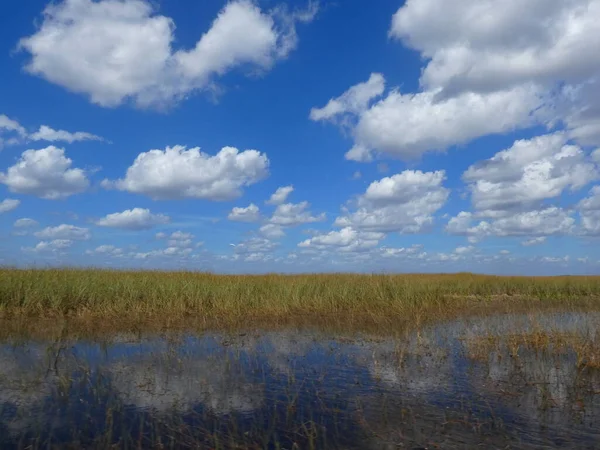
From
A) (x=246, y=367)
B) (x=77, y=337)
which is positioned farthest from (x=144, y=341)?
(x=246, y=367)

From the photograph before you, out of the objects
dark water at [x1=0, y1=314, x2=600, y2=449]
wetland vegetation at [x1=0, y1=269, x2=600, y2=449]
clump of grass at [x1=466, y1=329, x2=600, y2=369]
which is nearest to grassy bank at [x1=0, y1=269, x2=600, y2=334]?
wetland vegetation at [x1=0, y1=269, x2=600, y2=449]

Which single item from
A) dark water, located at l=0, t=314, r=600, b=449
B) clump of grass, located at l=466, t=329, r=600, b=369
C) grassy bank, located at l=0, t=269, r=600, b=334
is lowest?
dark water, located at l=0, t=314, r=600, b=449

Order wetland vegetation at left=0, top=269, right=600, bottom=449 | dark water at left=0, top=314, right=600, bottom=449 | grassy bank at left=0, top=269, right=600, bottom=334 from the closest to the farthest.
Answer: dark water at left=0, top=314, right=600, bottom=449, wetland vegetation at left=0, top=269, right=600, bottom=449, grassy bank at left=0, top=269, right=600, bottom=334

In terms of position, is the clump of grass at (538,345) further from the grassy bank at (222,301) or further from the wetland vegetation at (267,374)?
the grassy bank at (222,301)

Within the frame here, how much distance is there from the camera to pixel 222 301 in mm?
13328

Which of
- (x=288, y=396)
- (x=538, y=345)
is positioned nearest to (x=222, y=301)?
(x=288, y=396)

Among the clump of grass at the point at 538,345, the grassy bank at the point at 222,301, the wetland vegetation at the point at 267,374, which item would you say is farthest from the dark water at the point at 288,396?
the grassy bank at the point at 222,301

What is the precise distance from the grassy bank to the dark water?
3002 mm

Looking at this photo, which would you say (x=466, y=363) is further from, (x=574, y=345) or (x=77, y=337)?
(x=77, y=337)

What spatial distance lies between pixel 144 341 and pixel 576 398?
25.3 feet

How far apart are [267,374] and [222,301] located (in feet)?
22.2

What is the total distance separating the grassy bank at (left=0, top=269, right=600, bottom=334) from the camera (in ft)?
38.1

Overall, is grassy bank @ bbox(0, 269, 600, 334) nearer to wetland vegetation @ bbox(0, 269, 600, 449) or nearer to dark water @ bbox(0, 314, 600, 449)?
wetland vegetation @ bbox(0, 269, 600, 449)

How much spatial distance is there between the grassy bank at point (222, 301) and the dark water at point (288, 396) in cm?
300
